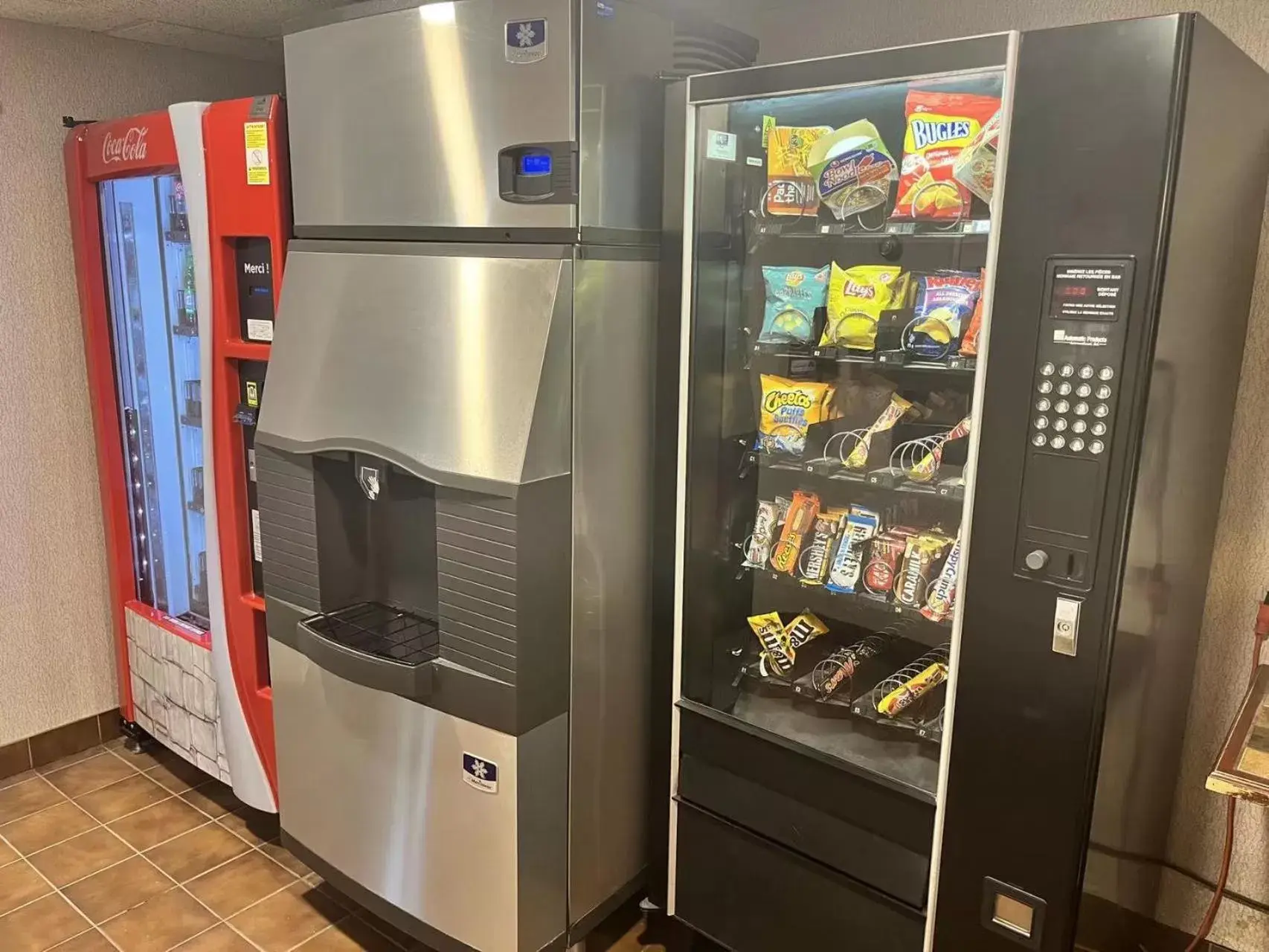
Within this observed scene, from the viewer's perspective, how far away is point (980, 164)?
56.2 inches

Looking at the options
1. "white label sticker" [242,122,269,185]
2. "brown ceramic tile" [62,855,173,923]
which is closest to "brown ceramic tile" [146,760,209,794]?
"brown ceramic tile" [62,855,173,923]

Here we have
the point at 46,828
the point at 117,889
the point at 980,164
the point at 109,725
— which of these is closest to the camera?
the point at 980,164

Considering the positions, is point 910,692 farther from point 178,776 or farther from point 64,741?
point 64,741

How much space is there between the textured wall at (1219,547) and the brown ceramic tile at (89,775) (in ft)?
8.93

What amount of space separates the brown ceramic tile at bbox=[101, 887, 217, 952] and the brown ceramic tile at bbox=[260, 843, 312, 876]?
0.69ft

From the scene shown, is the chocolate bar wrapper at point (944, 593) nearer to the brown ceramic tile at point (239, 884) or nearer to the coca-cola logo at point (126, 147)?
the brown ceramic tile at point (239, 884)

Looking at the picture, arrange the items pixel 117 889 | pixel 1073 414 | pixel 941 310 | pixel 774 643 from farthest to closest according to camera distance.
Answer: pixel 117 889 < pixel 774 643 < pixel 941 310 < pixel 1073 414

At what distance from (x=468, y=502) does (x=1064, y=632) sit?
3.13 ft

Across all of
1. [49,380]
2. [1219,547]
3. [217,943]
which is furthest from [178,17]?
[1219,547]

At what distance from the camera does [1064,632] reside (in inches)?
51.4

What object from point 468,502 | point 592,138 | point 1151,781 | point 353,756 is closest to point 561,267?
point 592,138

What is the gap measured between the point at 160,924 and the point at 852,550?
1.76 m

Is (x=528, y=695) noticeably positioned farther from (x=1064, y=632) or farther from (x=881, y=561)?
(x=1064, y=632)

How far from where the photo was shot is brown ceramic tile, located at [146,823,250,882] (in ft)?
7.57
